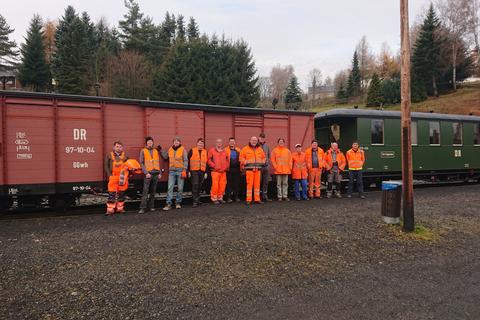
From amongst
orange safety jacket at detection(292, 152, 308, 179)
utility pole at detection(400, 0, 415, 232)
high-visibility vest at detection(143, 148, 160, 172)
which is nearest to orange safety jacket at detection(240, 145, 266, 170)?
orange safety jacket at detection(292, 152, 308, 179)

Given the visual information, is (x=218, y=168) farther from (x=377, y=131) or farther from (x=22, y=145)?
(x=377, y=131)

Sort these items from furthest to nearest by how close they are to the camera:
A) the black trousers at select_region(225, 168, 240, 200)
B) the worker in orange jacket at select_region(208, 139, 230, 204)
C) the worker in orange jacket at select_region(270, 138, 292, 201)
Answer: the worker in orange jacket at select_region(270, 138, 292, 201) < the black trousers at select_region(225, 168, 240, 200) < the worker in orange jacket at select_region(208, 139, 230, 204)

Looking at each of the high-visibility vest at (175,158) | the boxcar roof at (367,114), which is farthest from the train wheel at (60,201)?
the boxcar roof at (367,114)

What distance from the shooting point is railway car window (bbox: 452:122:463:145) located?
15055mm

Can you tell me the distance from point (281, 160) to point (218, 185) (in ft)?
7.03

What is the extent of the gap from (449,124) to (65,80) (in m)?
39.5

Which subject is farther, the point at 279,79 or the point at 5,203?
the point at 279,79

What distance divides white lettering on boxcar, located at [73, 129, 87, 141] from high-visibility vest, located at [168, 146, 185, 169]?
221cm

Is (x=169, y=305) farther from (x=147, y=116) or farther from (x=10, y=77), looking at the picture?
(x=10, y=77)

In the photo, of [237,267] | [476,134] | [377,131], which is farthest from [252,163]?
[476,134]

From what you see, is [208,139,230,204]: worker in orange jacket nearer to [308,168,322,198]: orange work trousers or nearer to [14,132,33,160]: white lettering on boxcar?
[308,168,322,198]: orange work trousers

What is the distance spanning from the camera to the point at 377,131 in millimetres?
13008

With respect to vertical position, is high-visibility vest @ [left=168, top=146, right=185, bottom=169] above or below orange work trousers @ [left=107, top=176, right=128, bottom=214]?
above

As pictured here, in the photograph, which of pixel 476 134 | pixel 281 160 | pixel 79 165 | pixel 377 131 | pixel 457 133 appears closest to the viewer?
pixel 79 165
